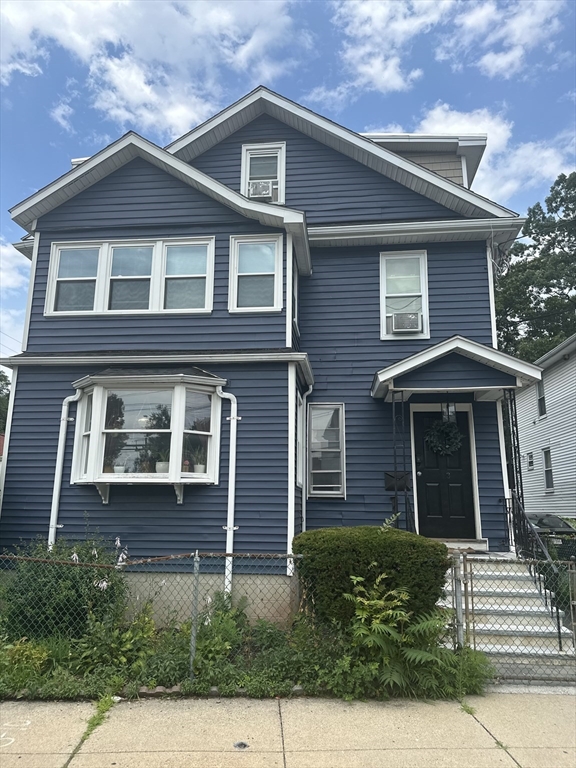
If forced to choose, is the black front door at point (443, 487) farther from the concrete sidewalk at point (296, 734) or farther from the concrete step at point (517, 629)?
the concrete sidewalk at point (296, 734)

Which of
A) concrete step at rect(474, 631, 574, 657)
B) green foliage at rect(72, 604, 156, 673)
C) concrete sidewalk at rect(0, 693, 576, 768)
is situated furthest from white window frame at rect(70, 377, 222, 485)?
concrete step at rect(474, 631, 574, 657)

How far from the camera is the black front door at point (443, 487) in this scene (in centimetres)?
870

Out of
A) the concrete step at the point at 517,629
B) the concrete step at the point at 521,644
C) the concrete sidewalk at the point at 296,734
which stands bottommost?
the concrete sidewalk at the point at 296,734

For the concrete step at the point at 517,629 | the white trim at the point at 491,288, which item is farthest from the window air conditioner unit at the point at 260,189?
the concrete step at the point at 517,629

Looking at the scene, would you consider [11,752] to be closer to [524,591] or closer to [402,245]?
[524,591]

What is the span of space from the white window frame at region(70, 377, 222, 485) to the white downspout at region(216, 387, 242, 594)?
18cm

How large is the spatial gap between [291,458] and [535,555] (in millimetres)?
3773

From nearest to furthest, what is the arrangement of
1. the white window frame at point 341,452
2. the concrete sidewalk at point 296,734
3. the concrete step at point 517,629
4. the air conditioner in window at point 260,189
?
the concrete sidewalk at point 296,734 → the concrete step at point 517,629 → the white window frame at point 341,452 → the air conditioner in window at point 260,189

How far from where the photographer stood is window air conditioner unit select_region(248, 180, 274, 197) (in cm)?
1020

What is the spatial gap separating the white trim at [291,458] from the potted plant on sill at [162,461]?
1778mm

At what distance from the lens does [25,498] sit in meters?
7.83

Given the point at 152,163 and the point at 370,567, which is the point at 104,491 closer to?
the point at 370,567

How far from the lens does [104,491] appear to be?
7.56 m

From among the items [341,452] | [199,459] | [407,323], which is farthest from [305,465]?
[407,323]
